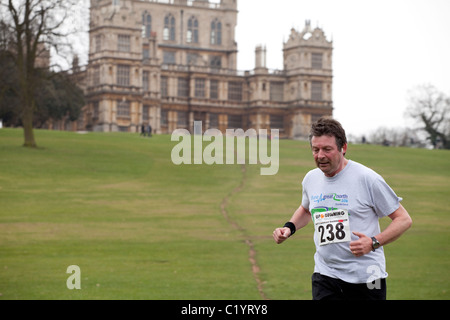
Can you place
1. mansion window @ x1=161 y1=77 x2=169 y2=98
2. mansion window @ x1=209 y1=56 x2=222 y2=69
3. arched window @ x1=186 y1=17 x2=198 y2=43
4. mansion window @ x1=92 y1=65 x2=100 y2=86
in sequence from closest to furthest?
mansion window @ x1=92 y1=65 x2=100 y2=86
mansion window @ x1=161 y1=77 x2=169 y2=98
arched window @ x1=186 y1=17 x2=198 y2=43
mansion window @ x1=209 y1=56 x2=222 y2=69

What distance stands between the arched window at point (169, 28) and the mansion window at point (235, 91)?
10.2 meters

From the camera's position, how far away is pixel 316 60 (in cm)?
9956

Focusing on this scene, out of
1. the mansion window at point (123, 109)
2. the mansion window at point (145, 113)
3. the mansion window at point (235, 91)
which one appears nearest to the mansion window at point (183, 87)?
the mansion window at point (235, 91)

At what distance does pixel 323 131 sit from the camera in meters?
7.16

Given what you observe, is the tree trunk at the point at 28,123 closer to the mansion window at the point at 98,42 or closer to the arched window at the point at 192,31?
the mansion window at the point at 98,42

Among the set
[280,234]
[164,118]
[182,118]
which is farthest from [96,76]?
[280,234]

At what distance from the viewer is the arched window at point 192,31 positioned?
107 m

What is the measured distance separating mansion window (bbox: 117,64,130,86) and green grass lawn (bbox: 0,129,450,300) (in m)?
34.6

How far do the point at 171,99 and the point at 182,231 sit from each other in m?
69.4

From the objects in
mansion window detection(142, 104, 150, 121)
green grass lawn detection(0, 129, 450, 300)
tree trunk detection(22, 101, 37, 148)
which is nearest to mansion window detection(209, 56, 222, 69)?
mansion window detection(142, 104, 150, 121)

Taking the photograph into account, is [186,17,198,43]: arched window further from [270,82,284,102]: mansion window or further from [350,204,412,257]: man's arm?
[350,204,412,257]: man's arm

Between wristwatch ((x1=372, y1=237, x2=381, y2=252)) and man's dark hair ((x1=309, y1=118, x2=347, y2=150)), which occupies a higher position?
man's dark hair ((x1=309, y1=118, x2=347, y2=150))

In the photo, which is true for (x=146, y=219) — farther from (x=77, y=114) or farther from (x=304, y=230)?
(x=77, y=114)

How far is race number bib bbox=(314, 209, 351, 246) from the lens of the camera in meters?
7.15
